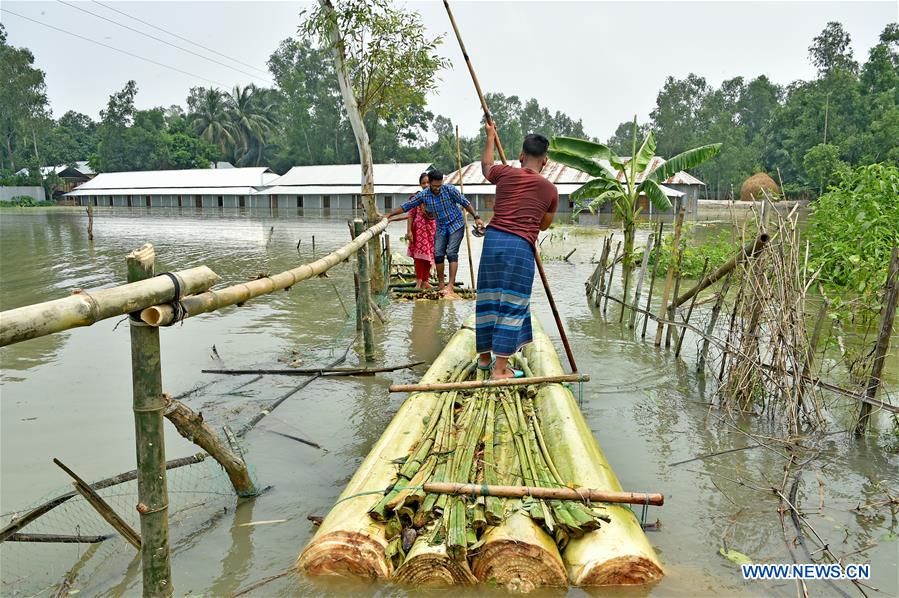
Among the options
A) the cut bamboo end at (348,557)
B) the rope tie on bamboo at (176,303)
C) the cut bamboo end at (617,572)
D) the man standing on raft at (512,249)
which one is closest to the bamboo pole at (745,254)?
the man standing on raft at (512,249)

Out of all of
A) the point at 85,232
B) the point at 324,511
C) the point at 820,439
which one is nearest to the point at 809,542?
the point at 820,439

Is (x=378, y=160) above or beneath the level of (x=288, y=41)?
beneath

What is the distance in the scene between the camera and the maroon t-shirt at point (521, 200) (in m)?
4.18

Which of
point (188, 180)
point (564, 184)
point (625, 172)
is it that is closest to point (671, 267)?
point (625, 172)

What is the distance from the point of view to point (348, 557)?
8.18ft

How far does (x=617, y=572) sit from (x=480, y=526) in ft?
→ 1.85

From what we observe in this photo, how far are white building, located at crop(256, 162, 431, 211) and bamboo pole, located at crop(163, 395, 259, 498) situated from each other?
3068 centimetres

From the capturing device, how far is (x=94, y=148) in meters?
60.2

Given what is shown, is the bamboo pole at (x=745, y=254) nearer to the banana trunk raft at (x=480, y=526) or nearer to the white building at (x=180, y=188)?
the banana trunk raft at (x=480, y=526)

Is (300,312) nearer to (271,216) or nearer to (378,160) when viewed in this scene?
(271,216)

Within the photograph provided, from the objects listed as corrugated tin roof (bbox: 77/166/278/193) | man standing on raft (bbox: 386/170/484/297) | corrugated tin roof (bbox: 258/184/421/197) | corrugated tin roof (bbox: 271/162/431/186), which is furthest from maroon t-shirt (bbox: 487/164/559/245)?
corrugated tin roof (bbox: 77/166/278/193)

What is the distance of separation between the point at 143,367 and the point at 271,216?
1443 inches

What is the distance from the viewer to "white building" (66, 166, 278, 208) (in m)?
38.8

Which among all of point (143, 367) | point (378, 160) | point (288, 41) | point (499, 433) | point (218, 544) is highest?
point (288, 41)
